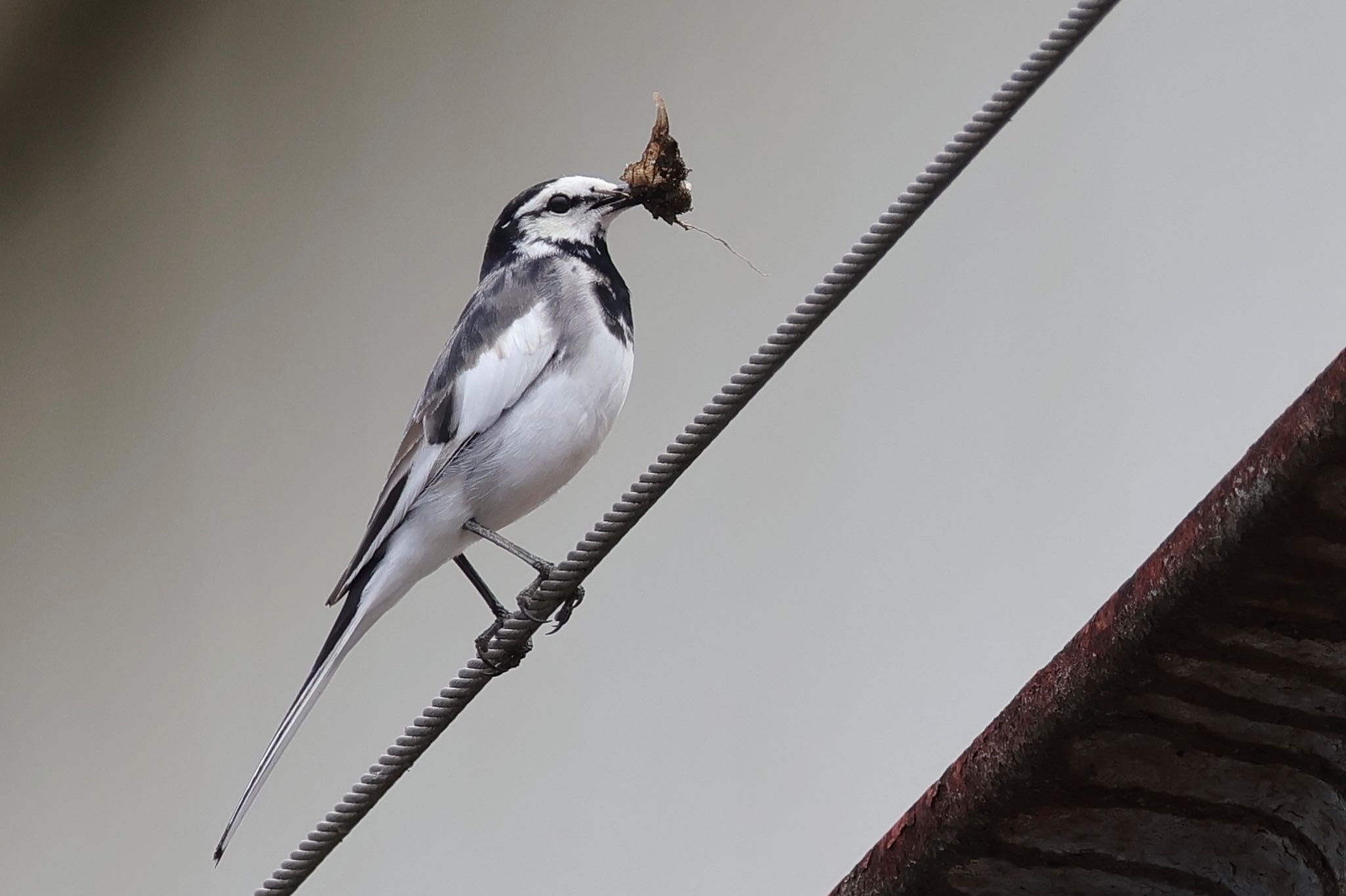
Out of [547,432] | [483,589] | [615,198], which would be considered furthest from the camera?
[483,589]

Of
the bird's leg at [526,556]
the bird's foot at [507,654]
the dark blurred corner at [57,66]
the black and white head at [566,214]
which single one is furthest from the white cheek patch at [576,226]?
the dark blurred corner at [57,66]

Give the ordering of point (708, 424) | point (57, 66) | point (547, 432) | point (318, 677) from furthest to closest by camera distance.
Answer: point (57, 66) < point (547, 432) < point (318, 677) < point (708, 424)

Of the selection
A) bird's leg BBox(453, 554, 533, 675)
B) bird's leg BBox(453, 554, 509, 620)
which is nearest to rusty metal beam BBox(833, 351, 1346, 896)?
bird's leg BBox(453, 554, 533, 675)

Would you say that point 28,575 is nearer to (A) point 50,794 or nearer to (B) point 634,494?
(A) point 50,794

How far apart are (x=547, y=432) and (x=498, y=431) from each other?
7 centimetres

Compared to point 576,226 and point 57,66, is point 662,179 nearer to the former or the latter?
point 576,226

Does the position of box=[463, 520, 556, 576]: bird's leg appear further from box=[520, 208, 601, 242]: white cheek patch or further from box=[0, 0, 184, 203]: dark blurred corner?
box=[0, 0, 184, 203]: dark blurred corner

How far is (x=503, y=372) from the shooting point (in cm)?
214

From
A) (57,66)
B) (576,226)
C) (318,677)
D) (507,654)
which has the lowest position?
(318,677)

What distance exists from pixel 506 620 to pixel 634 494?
1.74 ft

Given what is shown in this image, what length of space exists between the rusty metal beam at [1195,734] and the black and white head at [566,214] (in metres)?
1.20

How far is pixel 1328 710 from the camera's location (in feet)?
3.65

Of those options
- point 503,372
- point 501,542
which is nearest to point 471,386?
point 503,372

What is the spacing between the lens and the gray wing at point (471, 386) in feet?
7.00
